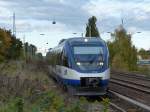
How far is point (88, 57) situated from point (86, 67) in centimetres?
67

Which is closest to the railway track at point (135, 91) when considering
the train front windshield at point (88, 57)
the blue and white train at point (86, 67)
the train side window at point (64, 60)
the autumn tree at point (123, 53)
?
the blue and white train at point (86, 67)

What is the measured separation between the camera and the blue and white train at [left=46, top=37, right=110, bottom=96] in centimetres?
2289

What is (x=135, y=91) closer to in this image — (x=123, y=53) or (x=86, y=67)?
(x=86, y=67)

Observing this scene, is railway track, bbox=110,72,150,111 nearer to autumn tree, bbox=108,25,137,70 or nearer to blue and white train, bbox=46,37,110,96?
blue and white train, bbox=46,37,110,96

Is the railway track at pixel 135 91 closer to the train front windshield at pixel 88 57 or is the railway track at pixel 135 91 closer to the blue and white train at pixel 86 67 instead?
the blue and white train at pixel 86 67

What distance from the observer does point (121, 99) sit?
2227 centimetres

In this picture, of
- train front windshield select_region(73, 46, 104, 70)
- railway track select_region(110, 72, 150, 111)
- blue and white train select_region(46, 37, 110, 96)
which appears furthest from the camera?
train front windshield select_region(73, 46, 104, 70)

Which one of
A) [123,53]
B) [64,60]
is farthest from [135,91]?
[123,53]

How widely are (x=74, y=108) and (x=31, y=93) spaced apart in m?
5.44

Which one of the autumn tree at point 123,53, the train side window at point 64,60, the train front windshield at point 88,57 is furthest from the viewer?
the autumn tree at point 123,53

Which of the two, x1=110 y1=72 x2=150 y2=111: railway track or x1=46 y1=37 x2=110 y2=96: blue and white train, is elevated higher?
x1=46 y1=37 x2=110 y2=96: blue and white train

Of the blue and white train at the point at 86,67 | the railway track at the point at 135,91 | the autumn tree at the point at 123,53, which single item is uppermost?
the autumn tree at the point at 123,53

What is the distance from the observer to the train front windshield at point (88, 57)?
920 inches

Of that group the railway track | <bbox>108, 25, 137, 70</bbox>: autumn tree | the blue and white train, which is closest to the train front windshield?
the blue and white train
